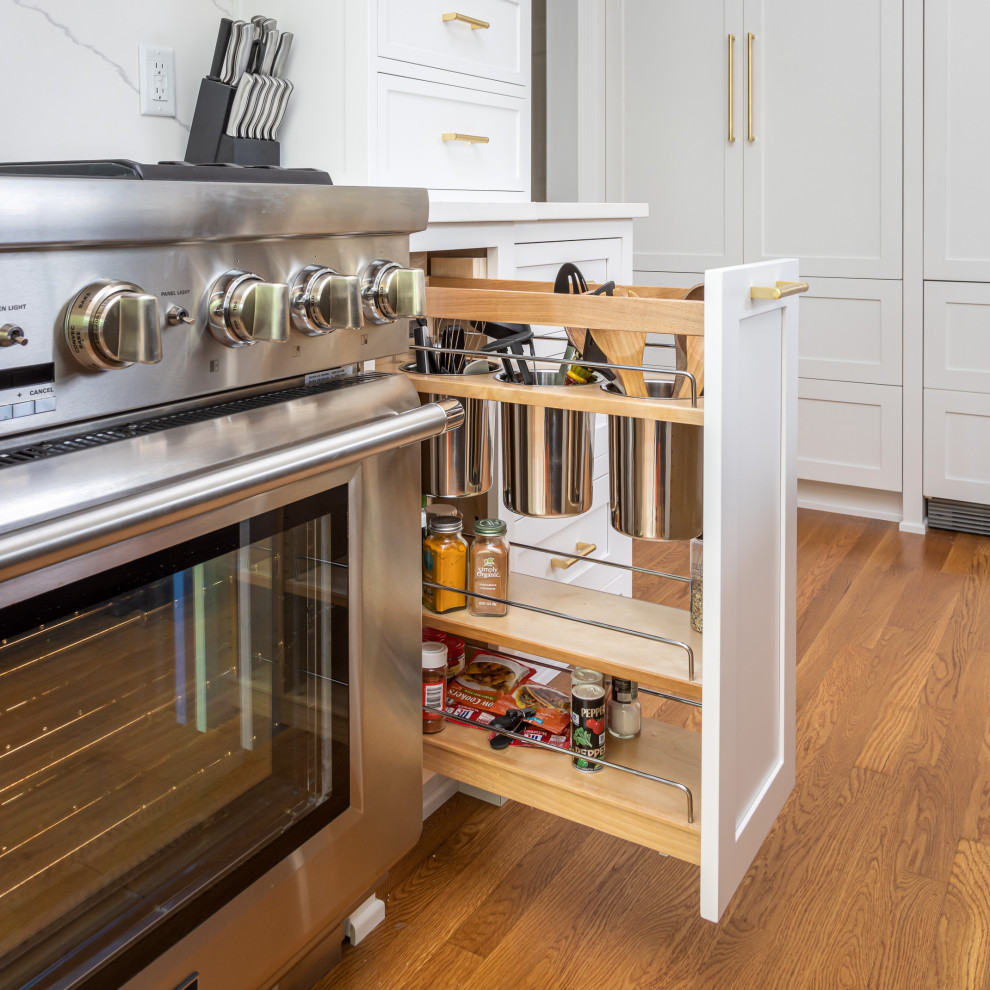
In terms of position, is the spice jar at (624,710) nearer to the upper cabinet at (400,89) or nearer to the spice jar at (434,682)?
the spice jar at (434,682)

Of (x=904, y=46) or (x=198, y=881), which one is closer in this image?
(x=198, y=881)

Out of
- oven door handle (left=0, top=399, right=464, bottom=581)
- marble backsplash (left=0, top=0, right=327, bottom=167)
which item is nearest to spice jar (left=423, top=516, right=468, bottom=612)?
oven door handle (left=0, top=399, right=464, bottom=581)

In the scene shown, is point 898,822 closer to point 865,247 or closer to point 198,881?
point 198,881

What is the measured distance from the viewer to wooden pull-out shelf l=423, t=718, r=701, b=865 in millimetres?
1174

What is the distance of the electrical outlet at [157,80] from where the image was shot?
151 cm

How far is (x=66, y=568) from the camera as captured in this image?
0.69 meters

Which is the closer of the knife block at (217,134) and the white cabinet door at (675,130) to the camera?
the knife block at (217,134)

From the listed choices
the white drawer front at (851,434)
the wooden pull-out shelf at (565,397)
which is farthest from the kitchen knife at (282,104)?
the white drawer front at (851,434)

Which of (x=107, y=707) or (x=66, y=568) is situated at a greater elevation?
(x=66, y=568)

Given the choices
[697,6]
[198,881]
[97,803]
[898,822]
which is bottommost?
[898,822]

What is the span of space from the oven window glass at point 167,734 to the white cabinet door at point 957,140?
256 cm

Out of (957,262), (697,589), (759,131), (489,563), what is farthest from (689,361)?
(759,131)

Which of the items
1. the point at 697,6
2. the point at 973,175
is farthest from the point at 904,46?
the point at 697,6

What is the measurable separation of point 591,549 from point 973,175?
1.91 meters
